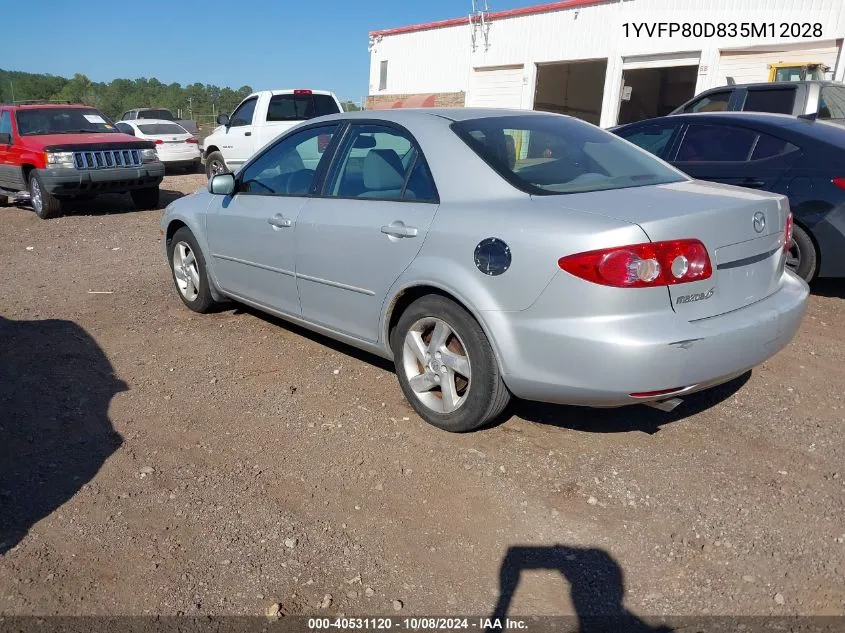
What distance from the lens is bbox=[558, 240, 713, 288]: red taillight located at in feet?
9.21

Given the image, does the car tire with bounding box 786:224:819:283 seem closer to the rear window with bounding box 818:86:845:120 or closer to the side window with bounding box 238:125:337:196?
the side window with bounding box 238:125:337:196

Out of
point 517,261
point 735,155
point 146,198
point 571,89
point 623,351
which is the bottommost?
point 146,198

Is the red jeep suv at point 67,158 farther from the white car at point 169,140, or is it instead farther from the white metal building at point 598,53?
the white metal building at point 598,53

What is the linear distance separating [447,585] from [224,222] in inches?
128

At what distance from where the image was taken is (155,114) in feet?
74.8

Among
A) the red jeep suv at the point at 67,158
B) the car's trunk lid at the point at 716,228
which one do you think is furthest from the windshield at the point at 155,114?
the car's trunk lid at the point at 716,228

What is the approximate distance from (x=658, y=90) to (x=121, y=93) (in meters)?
65.9

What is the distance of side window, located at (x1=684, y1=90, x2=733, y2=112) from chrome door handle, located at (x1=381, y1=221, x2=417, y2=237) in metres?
7.59

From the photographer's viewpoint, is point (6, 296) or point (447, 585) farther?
point (6, 296)

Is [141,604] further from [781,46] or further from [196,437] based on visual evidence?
[781,46]

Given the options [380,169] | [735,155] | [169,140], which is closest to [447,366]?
[380,169]

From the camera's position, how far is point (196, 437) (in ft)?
12.0

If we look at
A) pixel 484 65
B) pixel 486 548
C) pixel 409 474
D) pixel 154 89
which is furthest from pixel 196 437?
pixel 154 89

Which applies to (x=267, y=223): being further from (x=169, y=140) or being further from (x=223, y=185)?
(x=169, y=140)
